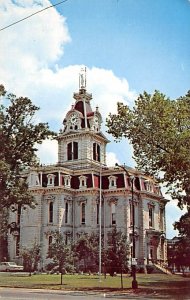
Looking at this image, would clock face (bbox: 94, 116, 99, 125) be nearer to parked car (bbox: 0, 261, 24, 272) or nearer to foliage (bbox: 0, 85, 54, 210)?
foliage (bbox: 0, 85, 54, 210)

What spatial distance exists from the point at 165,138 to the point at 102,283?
158 cm

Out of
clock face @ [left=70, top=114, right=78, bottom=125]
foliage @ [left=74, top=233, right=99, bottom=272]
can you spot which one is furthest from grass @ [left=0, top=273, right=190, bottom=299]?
clock face @ [left=70, top=114, right=78, bottom=125]

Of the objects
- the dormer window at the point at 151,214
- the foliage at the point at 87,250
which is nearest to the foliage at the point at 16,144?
the foliage at the point at 87,250

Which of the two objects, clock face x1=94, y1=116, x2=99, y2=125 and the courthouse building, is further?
clock face x1=94, y1=116, x2=99, y2=125

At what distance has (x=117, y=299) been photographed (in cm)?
324

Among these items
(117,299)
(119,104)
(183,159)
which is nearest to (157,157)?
(183,159)

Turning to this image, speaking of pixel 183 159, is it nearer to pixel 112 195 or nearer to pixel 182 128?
pixel 182 128

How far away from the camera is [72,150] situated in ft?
10.7

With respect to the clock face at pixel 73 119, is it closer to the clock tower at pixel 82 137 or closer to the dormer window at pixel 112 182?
the clock tower at pixel 82 137

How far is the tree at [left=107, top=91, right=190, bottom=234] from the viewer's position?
4.14 meters

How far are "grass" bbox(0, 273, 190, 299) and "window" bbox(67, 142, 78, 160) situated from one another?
2.52 ft

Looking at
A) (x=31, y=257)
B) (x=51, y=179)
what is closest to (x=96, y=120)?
(x=51, y=179)

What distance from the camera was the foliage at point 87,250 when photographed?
132 inches

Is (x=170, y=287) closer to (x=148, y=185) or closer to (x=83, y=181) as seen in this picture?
(x=148, y=185)
